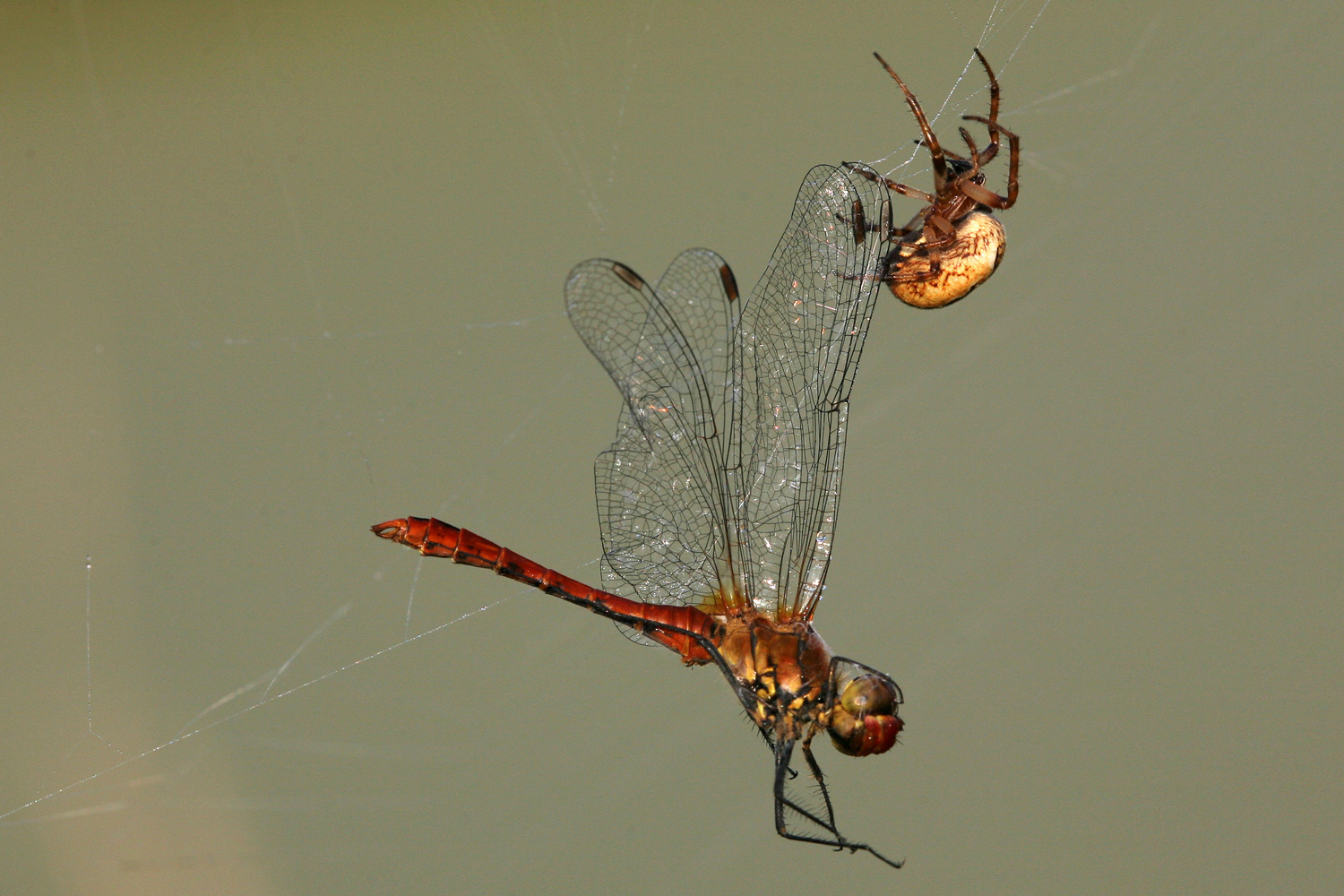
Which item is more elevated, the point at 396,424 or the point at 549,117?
the point at 549,117

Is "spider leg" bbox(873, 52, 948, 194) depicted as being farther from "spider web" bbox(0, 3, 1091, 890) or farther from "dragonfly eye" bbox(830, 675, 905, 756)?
"dragonfly eye" bbox(830, 675, 905, 756)

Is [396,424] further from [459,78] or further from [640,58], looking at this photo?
[640,58]

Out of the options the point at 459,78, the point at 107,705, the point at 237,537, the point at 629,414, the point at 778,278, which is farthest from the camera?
the point at 459,78

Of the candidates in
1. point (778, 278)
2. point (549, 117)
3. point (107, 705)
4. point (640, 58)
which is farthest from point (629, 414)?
point (107, 705)

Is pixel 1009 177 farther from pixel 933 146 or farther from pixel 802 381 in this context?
pixel 802 381

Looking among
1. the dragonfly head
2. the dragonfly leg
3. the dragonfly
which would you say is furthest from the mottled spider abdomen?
the dragonfly leg

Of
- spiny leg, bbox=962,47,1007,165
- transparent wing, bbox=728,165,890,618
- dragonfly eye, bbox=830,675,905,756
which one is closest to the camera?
transparent wing, bbox=728,165,890,618

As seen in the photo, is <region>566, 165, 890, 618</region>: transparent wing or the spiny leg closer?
<region>566, 165, 890, 618</region>: transparent wing

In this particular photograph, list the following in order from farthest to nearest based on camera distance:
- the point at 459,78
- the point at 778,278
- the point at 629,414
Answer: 1. the point at 459,78
2. the point at 629,414
3. the point at 778,278
